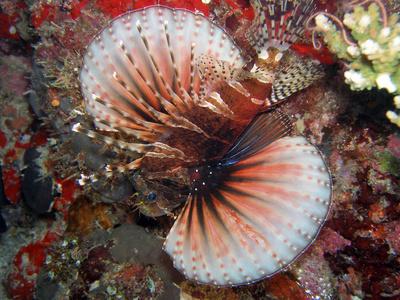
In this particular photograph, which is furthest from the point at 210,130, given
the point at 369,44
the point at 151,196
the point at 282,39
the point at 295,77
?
the point at 369,44

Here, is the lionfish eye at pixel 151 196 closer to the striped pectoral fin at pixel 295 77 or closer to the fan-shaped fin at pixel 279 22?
the striped pectoral fin at pixel 295 77

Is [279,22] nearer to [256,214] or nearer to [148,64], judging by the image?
[148,64]

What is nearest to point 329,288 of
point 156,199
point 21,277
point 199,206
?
point 199,206

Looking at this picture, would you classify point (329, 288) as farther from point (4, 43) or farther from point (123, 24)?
point (4, 43)

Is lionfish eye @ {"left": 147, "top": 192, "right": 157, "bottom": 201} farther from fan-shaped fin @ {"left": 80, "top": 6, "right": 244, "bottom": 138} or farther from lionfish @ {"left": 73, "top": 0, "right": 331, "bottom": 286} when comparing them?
fan-shaped fin @ {"left": 80, "top": 6, "right": 244, "bottom": 138}

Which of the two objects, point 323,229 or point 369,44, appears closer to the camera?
point 369,44

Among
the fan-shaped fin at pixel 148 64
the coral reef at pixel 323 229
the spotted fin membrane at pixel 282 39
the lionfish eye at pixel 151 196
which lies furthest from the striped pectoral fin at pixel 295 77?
the lionfish eye at pixel 151 196
